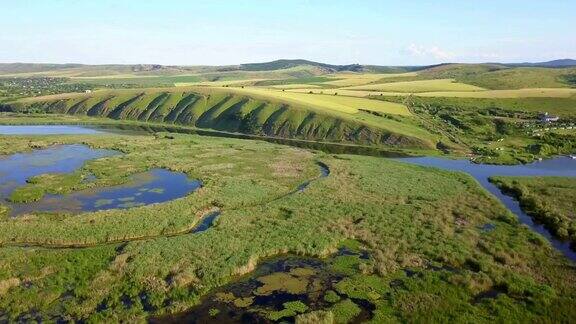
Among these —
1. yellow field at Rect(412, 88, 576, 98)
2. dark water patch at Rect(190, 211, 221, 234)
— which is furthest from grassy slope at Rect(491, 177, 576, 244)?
yellow field at Rect(412, 88, 576, 98)

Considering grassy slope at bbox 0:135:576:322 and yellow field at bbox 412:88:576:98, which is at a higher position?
yellow field at bbox 412:88:576:98

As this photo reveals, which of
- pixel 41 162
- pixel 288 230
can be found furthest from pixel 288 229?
pixel 41 162

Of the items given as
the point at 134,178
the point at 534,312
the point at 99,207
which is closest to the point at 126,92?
the point at 134,178

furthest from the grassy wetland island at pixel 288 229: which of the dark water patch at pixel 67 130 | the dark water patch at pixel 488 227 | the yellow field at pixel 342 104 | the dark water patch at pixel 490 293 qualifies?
the yellow field at pixel 342 104

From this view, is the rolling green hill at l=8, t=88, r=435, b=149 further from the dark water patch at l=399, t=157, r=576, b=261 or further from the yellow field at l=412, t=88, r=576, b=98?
the yellow field at l=412, t=88, r=576, b=98

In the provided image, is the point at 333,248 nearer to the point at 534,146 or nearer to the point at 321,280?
the point at 321,280

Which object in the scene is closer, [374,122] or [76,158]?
[76,158]
